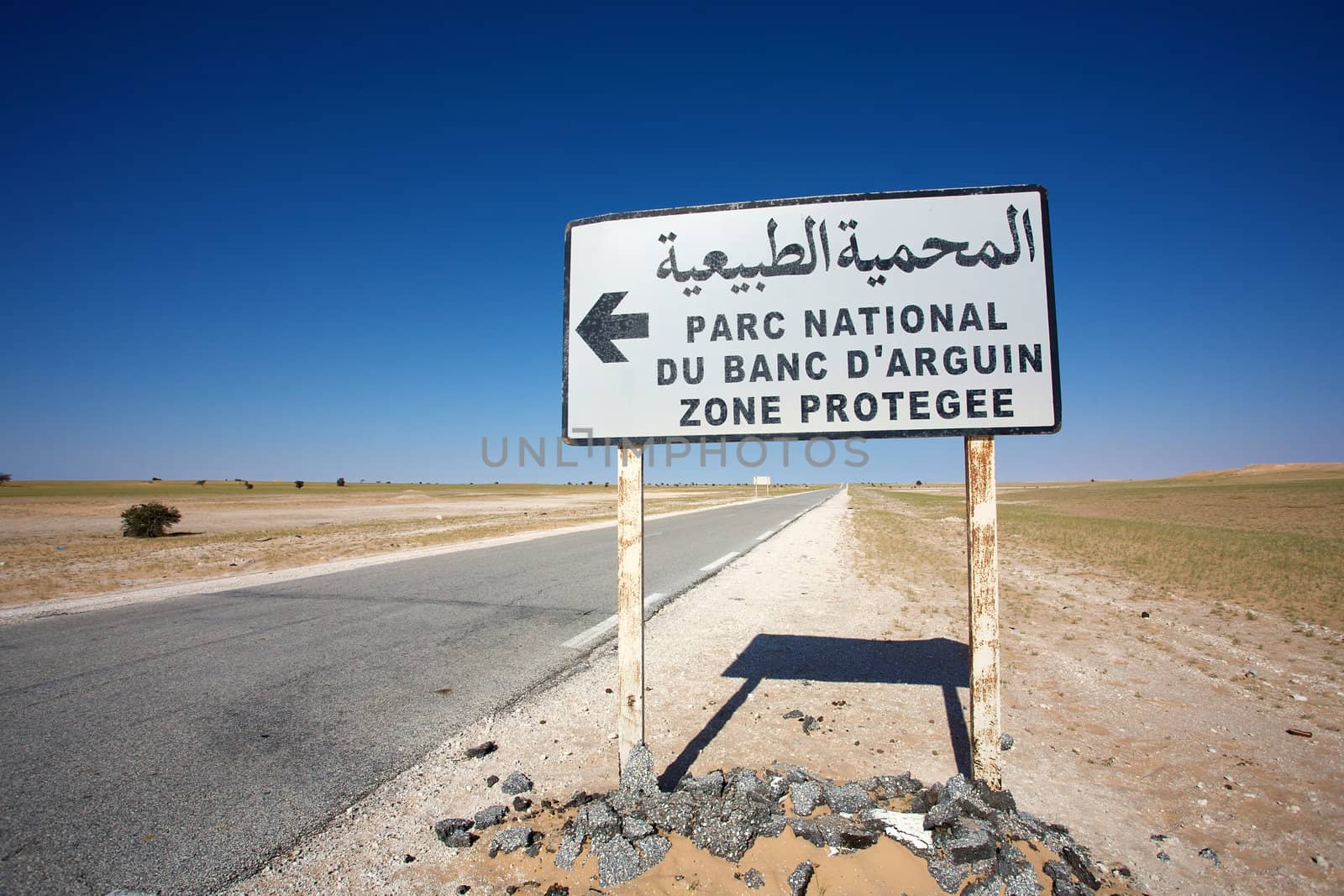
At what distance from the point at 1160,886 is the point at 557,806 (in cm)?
253

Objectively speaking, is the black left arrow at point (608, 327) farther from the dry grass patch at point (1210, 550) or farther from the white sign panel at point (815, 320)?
the dry grass patch at point (1210, 550)

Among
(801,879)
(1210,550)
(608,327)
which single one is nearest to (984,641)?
(801,879)

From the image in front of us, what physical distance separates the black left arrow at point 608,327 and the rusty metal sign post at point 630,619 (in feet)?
2.25

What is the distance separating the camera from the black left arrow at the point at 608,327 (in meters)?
3.36

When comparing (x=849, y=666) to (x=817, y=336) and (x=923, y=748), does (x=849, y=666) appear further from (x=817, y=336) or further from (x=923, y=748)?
(x=817, y=336)

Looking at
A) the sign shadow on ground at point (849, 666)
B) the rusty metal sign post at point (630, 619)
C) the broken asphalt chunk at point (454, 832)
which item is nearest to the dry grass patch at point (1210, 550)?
the sign shadow on ground at point (849, 666)

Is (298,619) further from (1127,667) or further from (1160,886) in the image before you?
(1127,667)

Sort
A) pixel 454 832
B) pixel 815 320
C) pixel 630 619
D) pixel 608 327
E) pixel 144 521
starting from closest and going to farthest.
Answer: pixel 454 832 < pixel 630 619 < pixel 815 320 < pixel 608 327 < pixel 144 521

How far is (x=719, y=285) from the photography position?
3.33 metres

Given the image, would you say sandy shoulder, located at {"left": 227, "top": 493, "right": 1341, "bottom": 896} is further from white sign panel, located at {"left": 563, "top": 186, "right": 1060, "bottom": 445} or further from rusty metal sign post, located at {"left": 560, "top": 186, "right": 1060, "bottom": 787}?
white sign panel, located at {"left": 563, "top": 186, "right": 1060, "bottom": 445}

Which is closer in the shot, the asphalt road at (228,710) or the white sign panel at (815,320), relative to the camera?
the asphalt road at (228,710)

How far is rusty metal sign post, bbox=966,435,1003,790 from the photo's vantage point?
114 inches

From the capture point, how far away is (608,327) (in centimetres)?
339

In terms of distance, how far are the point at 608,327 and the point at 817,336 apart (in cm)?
116
